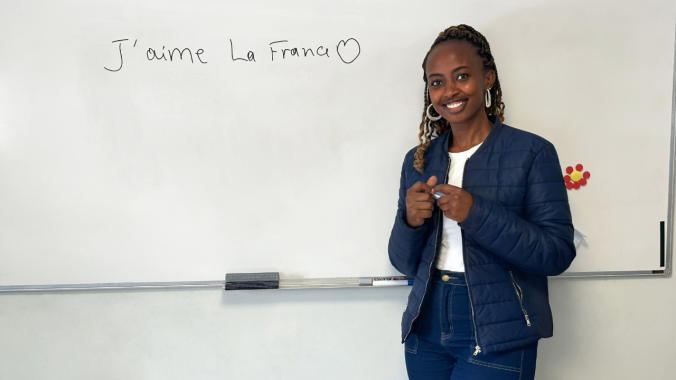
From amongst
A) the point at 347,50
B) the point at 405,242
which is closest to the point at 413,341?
the point at 405,242

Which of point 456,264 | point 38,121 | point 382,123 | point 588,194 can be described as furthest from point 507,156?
point 38,121

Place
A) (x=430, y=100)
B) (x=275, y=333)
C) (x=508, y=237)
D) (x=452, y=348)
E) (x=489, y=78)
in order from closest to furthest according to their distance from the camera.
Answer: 1. (x=508, y=237)
2. (x=452, y=348)
3. (x=489, y=78)
4. (x=430, y=100)
5. (x=275, y=333)

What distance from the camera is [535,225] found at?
1114mm

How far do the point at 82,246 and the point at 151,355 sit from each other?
0.41 meters

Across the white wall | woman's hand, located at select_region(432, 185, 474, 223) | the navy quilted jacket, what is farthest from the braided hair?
the white wall

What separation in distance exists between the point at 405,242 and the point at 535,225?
320mm

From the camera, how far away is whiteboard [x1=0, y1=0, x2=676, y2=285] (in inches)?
57.2

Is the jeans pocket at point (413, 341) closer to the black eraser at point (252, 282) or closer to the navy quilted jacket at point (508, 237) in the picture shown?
the navy quilted jacket at point (508, 237)

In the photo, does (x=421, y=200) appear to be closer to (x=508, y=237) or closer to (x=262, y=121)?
(x=508, y=237)

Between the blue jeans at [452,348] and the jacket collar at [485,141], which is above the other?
the jacket collar at [485,141]

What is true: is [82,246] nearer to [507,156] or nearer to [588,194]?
[507,156]

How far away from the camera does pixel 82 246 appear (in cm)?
148

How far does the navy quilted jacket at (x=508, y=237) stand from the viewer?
107cm

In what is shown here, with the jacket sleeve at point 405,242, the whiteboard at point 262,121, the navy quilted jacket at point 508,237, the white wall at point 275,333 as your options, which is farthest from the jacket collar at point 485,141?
the white wall at point 275,333
